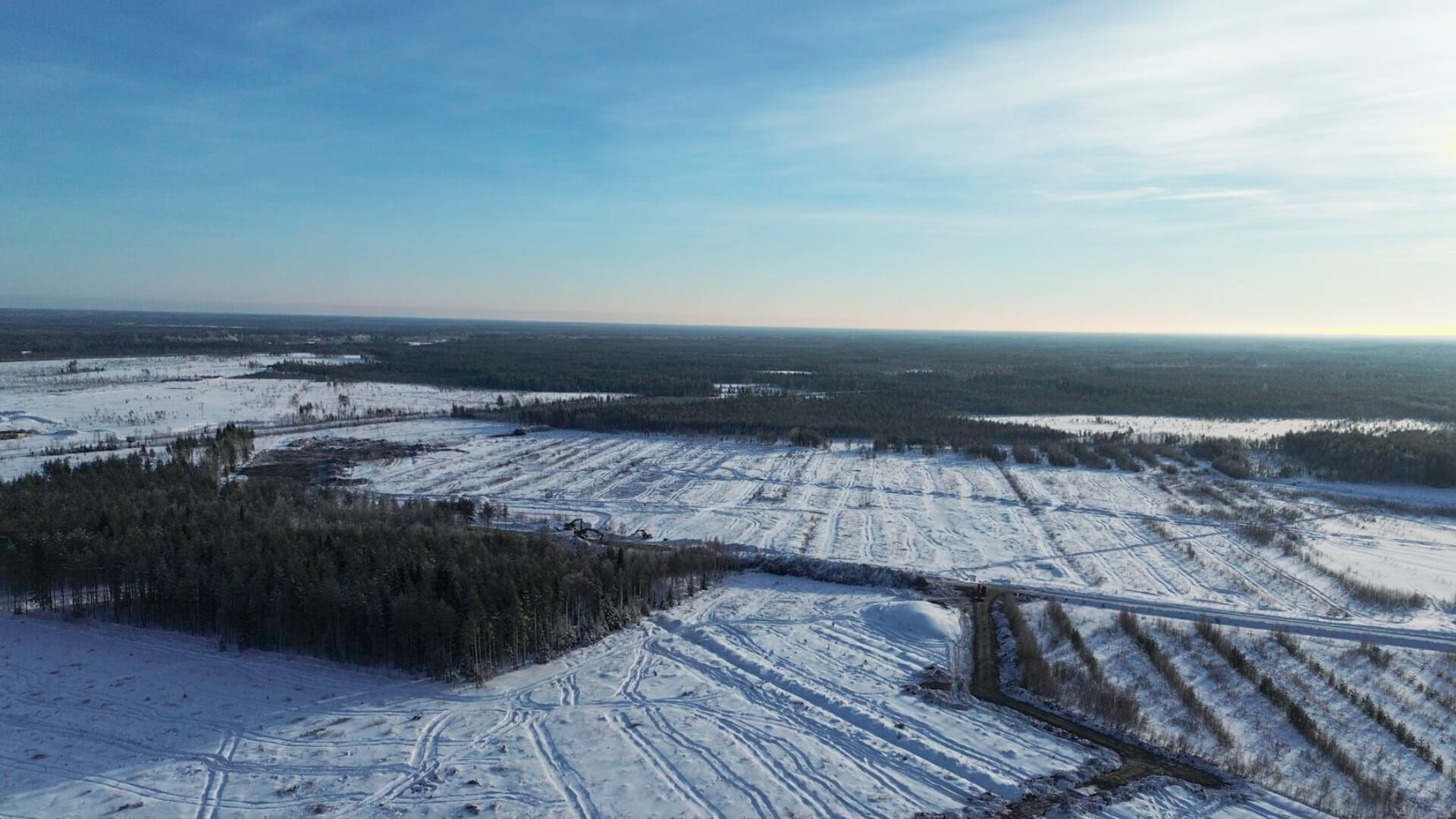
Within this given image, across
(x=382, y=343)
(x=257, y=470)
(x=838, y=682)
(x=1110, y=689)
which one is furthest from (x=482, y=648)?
(x=382, y=343)

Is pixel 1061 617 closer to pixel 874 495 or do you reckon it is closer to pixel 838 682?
pixel 838 682

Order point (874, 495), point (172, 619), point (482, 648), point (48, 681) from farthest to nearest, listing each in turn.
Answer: point (874, 495) < point (172, 619) < point (482, 648) < point (48, 681)

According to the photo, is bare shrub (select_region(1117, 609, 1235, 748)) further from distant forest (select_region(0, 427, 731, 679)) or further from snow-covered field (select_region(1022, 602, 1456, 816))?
distant forest (select_region(0, 427, 731, 679))

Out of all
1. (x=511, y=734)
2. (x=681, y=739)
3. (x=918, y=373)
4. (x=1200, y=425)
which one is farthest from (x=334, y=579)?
(x=918, y=373)

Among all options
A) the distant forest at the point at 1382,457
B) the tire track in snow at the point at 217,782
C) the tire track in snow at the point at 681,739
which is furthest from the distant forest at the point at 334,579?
the distant forest at the point at 1382,457

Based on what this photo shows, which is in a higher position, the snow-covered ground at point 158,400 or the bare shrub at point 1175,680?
the snow-covered ground at point 158,400

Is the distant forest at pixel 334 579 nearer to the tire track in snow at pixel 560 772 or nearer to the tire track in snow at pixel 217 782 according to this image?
the tire track in snow at pixel 560 772
